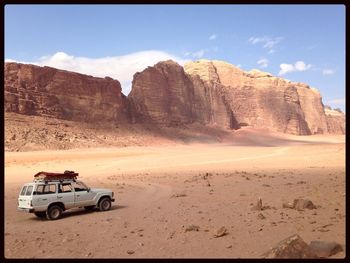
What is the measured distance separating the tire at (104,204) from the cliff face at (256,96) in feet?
336

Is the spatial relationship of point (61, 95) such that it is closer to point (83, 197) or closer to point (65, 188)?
point (65, 188)

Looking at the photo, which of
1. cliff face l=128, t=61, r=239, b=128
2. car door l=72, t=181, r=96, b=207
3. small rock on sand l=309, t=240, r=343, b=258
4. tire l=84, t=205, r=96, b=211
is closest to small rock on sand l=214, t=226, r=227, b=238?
small rock on sand l=309, t=240, r=343, b=258

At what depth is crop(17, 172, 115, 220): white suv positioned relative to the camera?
12.9 meters

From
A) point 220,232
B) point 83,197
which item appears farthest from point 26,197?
point 220,232

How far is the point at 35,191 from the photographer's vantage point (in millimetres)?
12914

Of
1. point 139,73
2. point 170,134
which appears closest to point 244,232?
point 170,134

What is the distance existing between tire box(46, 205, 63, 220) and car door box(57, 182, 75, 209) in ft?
0.84

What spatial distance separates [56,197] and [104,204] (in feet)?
5.66

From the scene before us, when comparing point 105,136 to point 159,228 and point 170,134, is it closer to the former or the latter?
point 170,134

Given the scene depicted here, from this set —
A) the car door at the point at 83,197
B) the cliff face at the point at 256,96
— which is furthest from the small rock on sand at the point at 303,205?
the cliff face at the point at 256,96

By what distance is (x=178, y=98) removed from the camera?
99562mm

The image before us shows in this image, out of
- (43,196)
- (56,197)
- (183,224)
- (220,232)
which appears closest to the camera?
(220,232)

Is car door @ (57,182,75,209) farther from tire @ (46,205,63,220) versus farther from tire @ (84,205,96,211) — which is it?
tire @ (84,205,96,211)

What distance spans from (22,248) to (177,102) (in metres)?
89.9
